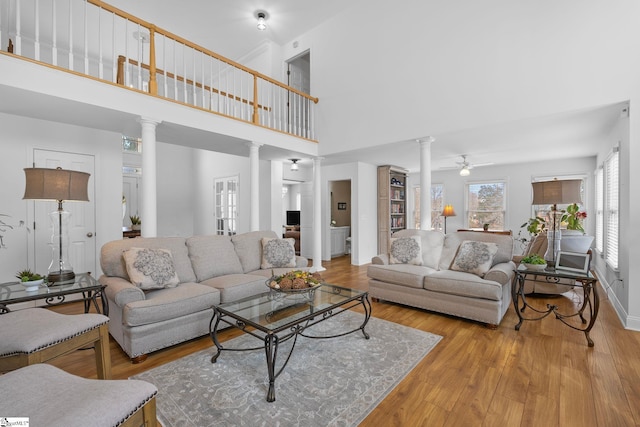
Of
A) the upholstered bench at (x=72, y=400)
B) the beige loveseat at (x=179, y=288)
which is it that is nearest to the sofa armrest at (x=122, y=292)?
the beige loveseat at (x=179, y=288)

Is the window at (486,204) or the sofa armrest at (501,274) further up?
the window at (486,204)

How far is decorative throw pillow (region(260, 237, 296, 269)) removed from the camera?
395cm

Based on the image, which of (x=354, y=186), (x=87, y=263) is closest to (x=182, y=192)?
(x=87, y=263)

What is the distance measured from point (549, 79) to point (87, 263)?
7.03 metres

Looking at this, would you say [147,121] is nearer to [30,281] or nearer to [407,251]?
[30,281]

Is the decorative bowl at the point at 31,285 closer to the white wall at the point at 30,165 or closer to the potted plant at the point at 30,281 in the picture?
the potted plant at the point at 30,281

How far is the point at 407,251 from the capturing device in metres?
4.11

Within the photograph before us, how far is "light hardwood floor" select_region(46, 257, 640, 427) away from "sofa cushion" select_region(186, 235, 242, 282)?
0.81m

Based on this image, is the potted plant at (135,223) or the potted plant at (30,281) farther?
the potted plant at (135,223)

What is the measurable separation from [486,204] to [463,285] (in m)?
5.42

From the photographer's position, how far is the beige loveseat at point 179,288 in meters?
2.44

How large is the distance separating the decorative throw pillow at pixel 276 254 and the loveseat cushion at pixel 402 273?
3.77 feet

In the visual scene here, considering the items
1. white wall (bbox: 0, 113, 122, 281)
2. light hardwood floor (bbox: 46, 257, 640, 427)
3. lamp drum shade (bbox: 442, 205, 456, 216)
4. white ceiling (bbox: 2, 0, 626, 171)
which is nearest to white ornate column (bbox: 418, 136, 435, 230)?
white ceiling (bbox: 2, 0, 626, 171)

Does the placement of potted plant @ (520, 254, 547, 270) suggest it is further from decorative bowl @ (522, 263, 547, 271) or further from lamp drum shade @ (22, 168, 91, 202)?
lamp drum shade @ (22, 168, 91, 202)
